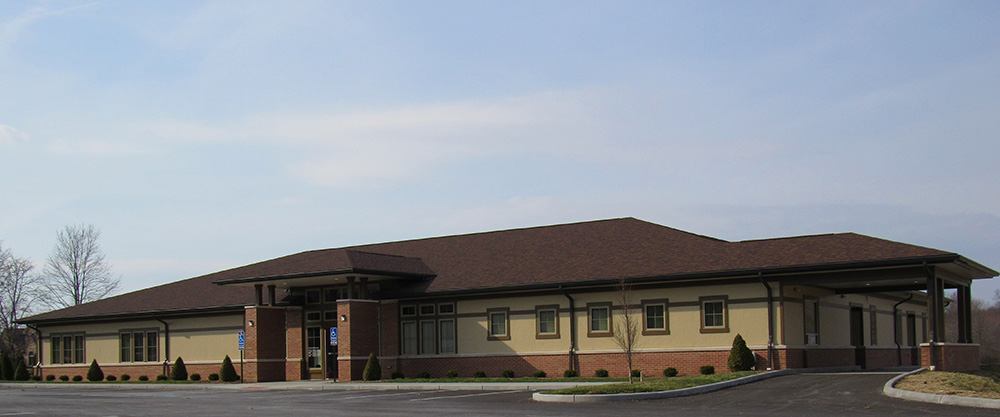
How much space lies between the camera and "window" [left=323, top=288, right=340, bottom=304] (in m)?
39.6

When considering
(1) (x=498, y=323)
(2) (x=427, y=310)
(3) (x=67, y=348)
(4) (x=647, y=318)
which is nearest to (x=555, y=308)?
(1) (x=498, y=323)

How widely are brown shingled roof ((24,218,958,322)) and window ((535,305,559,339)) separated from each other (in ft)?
3.57

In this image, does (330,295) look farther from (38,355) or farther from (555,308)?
(38,355)

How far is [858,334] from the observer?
3741cm

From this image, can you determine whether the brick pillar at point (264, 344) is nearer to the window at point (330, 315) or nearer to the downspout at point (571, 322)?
the window at point (330, 315)

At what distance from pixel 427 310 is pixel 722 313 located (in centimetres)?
1206

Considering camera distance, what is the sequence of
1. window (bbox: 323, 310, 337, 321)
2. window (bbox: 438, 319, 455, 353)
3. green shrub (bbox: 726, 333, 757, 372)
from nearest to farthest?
green shrub (bbox: 726, 333, 757, 372) < window (bbox: 438, 319, 455, 353) < window (bbox: 323, 310, 337, 321)

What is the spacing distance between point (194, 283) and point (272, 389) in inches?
649

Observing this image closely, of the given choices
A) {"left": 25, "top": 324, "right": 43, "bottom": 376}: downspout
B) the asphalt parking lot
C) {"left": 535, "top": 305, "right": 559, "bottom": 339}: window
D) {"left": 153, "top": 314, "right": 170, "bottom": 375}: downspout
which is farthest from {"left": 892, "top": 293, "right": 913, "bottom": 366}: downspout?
{"left": 25, "top": 324, "right": 43, "bottom": 376}: downspout

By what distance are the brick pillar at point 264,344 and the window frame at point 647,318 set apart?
50.9ft

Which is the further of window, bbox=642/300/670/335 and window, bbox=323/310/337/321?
window, bbox=323/310/337/321

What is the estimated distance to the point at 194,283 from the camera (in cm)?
4828

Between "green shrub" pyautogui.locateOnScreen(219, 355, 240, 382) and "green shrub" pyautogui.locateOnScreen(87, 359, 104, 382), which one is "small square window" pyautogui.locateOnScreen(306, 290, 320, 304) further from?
"green shrub" pyautogui.locateOnScreen(87, 359, 104, 382)

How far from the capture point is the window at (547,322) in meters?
35.5
